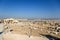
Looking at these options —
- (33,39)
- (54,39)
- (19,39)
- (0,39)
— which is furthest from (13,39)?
(54,39)

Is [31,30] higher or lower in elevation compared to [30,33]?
lower

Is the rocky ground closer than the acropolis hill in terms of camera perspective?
Yes

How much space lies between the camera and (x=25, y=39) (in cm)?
1224

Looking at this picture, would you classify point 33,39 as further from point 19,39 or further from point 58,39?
point 58,39

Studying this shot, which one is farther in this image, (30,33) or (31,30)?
(31,30)

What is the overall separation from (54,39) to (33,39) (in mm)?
2684

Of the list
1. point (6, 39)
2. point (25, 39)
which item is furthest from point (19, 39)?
point (6, 39)

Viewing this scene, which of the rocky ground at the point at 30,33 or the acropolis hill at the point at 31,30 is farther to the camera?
the acropolis hill at the point at 31,30

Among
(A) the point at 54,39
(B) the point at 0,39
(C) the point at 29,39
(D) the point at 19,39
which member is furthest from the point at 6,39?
(A) the point at 54,39

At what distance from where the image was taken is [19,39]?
12.2 m

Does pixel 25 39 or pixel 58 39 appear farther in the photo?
pixel 58 39

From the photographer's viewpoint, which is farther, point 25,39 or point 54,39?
point 54,39

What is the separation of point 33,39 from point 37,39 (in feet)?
1.65

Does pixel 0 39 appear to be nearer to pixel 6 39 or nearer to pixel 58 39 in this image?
pixel 6 39
